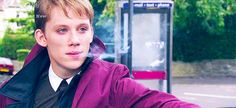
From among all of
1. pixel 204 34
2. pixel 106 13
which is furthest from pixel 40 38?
pixel 204 34

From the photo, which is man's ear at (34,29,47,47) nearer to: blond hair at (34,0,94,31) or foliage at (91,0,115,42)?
blond hair at (34,0,94,31)

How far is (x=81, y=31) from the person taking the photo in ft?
4.80

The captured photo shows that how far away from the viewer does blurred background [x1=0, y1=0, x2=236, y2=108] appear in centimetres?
1395

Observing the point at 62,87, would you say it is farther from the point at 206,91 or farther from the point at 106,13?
the point at 206,91

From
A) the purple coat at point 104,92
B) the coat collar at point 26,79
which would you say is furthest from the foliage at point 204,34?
the purple coat at point 104,92

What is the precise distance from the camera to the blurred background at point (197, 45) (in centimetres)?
1395

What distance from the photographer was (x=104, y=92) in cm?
144

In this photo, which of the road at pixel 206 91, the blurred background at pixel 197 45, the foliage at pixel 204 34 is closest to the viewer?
the road at pixel 206 91

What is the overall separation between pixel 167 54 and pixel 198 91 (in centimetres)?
555

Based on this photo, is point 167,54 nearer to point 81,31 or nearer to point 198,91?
point 198,91

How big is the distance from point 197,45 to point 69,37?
55.1ft

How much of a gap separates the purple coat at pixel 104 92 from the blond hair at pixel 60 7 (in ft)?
0.50

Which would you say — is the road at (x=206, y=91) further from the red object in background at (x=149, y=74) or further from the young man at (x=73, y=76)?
the young man at (x=73, y=76)

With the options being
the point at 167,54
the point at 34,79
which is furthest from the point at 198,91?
the point at 34,79
